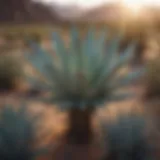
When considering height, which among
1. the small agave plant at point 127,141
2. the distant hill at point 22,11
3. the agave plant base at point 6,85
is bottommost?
the small agave plant at point 127,141

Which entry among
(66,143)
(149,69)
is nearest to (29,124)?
(66,143)

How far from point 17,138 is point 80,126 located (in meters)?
0.45

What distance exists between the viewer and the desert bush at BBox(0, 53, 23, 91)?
3.90m

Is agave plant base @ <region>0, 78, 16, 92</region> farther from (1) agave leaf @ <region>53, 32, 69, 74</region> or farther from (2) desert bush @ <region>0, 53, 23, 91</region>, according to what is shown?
(1) agave leaf @ <region>53, 32, 69, 74</region>

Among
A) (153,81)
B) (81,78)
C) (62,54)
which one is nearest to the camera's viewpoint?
(81,78)

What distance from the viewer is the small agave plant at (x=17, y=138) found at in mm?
2373

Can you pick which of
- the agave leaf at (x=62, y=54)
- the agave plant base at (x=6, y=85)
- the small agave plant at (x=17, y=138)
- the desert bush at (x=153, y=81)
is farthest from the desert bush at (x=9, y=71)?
the small agave plant at (x=17, y=138)

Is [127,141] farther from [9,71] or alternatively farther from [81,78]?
[9,71]

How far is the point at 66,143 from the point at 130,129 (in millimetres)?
360

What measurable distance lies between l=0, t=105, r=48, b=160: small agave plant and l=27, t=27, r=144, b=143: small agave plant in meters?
0.29

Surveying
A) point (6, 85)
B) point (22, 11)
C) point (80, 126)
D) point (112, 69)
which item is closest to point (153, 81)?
point (112, 69)

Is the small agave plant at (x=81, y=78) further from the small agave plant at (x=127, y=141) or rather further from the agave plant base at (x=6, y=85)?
the agave plant base at (x=6, y=85)

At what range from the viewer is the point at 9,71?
4039mm

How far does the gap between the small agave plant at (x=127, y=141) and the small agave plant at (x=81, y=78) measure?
0.69ft
